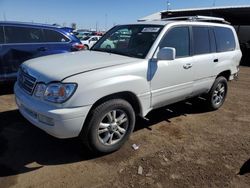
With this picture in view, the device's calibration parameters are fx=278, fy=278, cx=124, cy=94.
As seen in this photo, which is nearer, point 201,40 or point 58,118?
point 58,118

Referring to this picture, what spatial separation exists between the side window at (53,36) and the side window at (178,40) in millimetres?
3838

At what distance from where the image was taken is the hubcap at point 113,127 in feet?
12.3

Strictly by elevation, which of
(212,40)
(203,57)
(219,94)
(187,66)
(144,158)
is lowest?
(144,158)

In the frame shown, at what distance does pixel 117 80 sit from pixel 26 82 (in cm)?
129

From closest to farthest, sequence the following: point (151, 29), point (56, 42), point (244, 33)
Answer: point (151, 29)
point (56, 42)
point (244, 33)

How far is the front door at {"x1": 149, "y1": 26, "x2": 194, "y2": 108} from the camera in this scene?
167 inches

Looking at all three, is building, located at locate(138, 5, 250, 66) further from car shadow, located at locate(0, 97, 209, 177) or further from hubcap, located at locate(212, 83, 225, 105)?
car shadow, located at locate(0, 97, 209, 177)

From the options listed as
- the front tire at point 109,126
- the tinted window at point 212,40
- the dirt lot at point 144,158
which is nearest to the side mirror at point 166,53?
the front tire at point 109,126

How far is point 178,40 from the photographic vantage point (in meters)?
4.69

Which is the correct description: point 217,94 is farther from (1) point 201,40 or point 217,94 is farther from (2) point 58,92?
(2) point 58,92

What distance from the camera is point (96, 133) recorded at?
364 cm

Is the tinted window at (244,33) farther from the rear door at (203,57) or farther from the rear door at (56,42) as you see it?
the rear door at (203,57)

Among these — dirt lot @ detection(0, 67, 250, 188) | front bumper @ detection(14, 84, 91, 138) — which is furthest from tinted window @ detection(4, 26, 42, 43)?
front bumper @ detection(14, 84, 91, 138)

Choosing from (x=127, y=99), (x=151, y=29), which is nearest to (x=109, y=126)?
(x=127, y=99)
